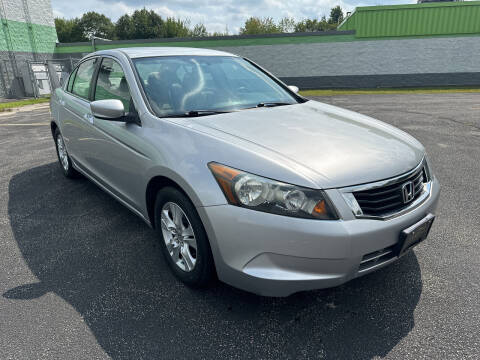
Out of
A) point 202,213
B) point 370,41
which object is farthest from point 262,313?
Result: point 370,41

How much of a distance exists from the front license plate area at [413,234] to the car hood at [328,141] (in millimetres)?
338

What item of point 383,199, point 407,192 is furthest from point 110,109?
point 407,192

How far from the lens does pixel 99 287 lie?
267 cm

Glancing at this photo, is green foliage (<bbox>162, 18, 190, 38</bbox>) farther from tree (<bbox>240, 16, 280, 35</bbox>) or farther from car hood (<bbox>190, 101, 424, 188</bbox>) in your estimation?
car hood (<bbox>190, 101, 424, 188</bbox>)

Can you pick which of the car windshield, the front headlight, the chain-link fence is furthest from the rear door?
the chain-link fence

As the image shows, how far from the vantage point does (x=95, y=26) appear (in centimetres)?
7181

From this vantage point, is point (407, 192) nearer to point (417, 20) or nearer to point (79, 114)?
point (79, 114)

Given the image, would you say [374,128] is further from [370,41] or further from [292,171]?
[370,41]

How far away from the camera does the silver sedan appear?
1.95 m

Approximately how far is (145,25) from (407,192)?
74.0 m

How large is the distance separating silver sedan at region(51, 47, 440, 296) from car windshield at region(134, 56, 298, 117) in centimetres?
1

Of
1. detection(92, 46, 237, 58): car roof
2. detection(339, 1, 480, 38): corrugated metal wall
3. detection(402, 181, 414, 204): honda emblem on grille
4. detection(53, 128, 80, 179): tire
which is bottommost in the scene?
detection(53, 128, 80, 179): tire

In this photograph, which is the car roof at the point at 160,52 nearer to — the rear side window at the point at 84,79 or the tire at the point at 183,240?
the rear side window at the point at 84,79

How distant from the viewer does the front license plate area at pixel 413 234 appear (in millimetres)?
2086
